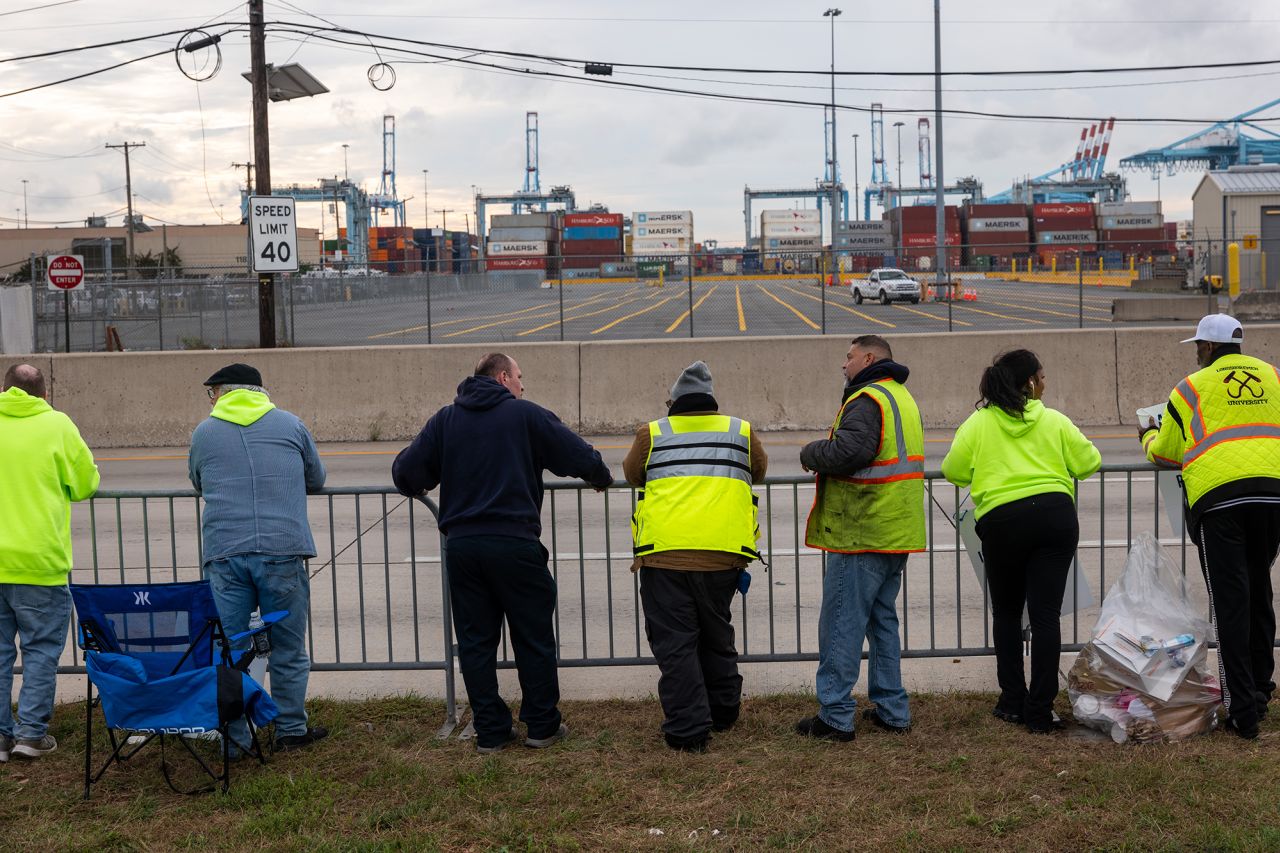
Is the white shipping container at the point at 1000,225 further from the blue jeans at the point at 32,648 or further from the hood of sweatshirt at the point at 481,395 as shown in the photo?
the blue jeans at the point at 32,648

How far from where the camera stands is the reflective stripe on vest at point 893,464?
17.8 ft

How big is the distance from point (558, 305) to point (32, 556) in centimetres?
1718

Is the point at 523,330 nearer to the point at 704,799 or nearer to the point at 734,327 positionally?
the point at 734,327

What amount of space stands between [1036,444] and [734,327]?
17916mm

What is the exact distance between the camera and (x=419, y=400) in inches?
668

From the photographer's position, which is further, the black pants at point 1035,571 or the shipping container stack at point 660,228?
the shipping container stack at point 660,228

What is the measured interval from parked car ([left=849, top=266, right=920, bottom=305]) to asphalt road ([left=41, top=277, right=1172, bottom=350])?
3.82 metres

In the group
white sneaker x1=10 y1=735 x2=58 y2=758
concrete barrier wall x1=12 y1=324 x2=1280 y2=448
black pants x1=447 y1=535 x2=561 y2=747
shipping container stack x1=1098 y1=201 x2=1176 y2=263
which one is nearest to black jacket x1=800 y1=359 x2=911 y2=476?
black pants x1=447 y1=535 x2=561 y2=747

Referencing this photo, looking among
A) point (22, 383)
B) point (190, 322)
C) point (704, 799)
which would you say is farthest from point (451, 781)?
point (190, 322)

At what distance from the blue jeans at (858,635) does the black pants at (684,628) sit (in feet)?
1.54

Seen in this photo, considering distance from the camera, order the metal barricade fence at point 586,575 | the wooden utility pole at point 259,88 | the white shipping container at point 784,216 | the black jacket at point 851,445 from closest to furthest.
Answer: the black jacket at point 851,445 < the metal barricade fence at point 586,575 < the wooden utility pole at point 259,88 < the white shipping container at point 784,216

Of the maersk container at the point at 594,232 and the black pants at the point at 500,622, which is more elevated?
the maersk container at the point at 594,232

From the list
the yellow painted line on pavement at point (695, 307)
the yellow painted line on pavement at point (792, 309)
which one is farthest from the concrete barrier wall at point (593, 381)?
the yellow painted line on pavement at point (792, 309)

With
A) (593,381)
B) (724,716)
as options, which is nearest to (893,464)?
(724,716)
